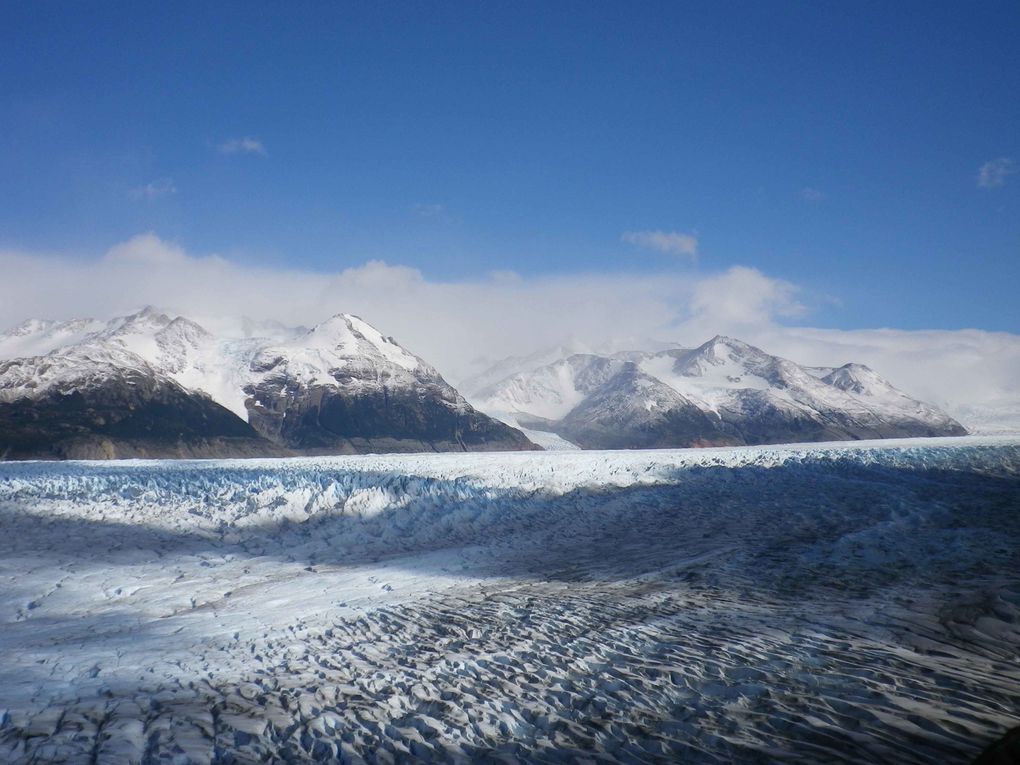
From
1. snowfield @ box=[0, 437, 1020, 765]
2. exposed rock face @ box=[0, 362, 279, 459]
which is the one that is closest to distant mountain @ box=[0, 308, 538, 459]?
exposed rock face @ box=[0, 362, 279, 459]

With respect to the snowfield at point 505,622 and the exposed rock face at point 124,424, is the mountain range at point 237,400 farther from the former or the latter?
the snowfield at point 505,622

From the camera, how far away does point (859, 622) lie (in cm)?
815

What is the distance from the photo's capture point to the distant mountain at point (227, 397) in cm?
10331

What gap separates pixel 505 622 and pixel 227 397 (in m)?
149

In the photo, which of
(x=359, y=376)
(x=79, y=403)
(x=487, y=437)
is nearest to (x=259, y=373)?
(x=359, y=376)

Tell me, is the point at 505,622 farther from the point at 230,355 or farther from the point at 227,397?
the point at 230,355

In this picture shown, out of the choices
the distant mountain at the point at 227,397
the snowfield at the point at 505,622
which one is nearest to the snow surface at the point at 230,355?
the distant mountain at the point at 227,397

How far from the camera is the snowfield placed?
5.50 m

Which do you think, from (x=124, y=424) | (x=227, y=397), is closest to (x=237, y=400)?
(x=227, y=397)

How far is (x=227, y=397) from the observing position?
144125mm

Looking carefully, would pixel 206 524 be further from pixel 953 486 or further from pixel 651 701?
pixel 953 486

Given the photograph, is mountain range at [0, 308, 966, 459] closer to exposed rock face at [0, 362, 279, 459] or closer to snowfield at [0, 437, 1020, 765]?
exposed rock face at [0, 362, 279, 459]

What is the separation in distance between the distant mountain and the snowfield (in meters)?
91.3

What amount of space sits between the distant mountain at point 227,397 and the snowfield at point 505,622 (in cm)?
A: 9132
